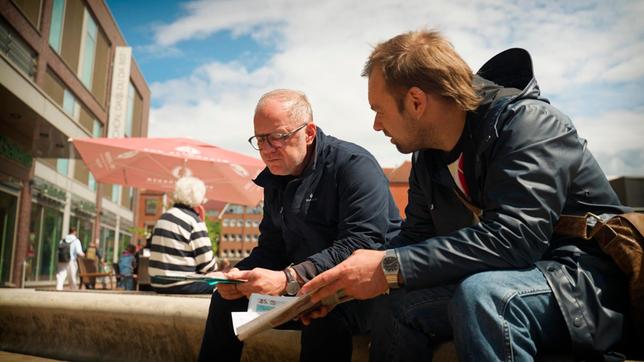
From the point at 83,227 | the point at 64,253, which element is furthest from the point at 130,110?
the point at 64,253

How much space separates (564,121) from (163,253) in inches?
146

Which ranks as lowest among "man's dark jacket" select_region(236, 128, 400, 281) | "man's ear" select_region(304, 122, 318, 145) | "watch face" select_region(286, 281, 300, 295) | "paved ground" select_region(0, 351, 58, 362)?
"paved ground" select_region(0, 351, 58, 362)

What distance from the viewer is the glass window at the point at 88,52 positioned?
1019 inches

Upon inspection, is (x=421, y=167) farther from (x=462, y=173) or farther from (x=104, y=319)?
(x=104, y=319)

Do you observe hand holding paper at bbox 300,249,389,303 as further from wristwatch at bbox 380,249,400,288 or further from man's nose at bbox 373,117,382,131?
man's nose at bbox 373,117,382,131

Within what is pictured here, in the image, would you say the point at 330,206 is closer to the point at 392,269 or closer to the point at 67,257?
the point at 392,269

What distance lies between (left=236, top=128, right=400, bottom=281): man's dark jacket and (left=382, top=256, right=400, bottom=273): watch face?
679 mm

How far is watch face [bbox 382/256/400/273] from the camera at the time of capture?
143 centimetres

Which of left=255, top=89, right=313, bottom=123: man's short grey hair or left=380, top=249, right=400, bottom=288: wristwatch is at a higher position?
left=255, top=89, right=313, bottom=123: man's short grey hair

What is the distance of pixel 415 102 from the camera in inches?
68.9

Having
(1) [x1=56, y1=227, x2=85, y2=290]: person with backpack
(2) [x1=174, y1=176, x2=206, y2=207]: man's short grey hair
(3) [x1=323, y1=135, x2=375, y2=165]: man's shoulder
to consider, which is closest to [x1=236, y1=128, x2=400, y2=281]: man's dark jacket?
(3) [x1=323, y1=135, x2=375, y2=165]: man's shoulder

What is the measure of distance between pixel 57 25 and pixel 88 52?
5.56m

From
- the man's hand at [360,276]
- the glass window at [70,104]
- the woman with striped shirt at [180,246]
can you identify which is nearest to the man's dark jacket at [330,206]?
the man's hand at [360,276]

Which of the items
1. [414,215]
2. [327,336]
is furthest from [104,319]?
[414,215]
